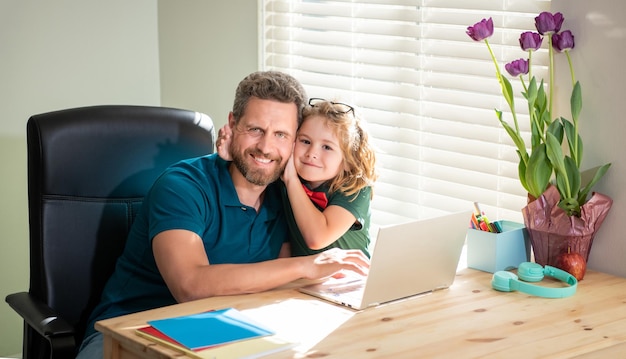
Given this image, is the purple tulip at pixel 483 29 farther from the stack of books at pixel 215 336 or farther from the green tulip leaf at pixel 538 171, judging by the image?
the stack of books at pixel 215 336

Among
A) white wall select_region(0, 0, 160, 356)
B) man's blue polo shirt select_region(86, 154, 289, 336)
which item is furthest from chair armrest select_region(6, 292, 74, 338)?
white wall select_region(0, 0, 160, 356)

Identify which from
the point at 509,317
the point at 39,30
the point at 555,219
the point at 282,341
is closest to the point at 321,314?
the point at 282,341

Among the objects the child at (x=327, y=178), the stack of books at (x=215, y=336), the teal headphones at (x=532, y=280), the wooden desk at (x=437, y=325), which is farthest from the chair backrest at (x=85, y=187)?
the teal headphones at (x=532, y=280)

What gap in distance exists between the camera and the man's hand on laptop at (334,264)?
2.15 meters

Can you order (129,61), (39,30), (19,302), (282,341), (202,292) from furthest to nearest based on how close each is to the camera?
(129,61)
(39,30)
(19,302)
(202,292)
(282,341)

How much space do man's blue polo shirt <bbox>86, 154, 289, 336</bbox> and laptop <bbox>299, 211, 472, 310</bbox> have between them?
0.94 ft

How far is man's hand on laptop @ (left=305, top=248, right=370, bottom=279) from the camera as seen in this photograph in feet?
7.05

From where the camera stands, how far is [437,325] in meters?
1.90

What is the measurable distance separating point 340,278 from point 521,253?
0.51 metres

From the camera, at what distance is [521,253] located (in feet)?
7.81

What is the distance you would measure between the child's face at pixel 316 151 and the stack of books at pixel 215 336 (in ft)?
1.99

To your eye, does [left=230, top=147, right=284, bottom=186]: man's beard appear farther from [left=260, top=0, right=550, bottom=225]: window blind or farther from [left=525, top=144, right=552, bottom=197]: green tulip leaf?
[left=525, top=144, right=552, bottom=197]: green tulip leaf

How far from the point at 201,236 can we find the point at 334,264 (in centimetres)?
35

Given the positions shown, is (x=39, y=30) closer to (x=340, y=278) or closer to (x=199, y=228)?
(x=199, y=228)
